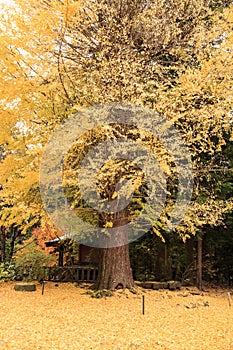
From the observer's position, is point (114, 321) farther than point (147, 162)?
No

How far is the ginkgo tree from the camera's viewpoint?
25.9ft

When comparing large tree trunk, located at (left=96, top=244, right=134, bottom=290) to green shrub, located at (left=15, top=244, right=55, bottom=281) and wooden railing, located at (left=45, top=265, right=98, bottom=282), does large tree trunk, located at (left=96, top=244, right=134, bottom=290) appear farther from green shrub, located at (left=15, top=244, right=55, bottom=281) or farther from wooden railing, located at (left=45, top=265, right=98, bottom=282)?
green shrub, located at (left=15, top=244, right=55, bottom=281)

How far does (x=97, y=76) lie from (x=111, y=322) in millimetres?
5131

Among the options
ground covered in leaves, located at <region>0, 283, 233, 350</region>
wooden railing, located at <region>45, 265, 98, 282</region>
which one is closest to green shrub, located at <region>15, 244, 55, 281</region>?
wooden railing, located at <region>45, 265, 98, 282</region>

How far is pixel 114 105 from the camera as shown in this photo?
26.5 ft

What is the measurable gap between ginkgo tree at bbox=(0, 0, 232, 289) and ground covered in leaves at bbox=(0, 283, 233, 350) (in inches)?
58.5

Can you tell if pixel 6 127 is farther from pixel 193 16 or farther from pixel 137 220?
pixel 193 16

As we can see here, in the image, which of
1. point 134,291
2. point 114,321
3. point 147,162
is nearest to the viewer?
point 114,321

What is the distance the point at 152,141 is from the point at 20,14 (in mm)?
3873

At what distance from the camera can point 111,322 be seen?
6832mm

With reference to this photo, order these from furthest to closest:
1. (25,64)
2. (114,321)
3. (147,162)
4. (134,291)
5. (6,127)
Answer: (134,291), (6,127), (25,64), (147,162), (114,321)

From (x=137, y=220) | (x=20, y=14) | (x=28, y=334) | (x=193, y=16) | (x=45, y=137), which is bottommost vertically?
(x=28, y=334)

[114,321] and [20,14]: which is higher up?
[20,14]

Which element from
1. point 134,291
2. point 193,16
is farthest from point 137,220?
point 193,16
